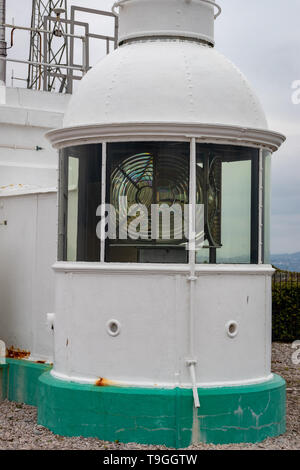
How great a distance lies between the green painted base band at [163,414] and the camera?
854 cm

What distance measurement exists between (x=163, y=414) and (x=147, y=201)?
7.73ft

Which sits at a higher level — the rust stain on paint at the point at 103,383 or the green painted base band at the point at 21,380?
the rust stain on paint at the point at 103,383

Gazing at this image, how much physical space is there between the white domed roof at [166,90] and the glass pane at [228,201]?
1.30ft

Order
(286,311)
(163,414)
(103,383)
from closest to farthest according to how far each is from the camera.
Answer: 1. (163,414)
2. (103,383)
3. (286,311)

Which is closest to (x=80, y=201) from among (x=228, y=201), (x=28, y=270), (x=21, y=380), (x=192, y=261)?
(x=192, y=261)

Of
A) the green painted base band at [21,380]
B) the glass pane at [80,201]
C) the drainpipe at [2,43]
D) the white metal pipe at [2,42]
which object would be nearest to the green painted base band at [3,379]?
the green painted base band at [21,380]

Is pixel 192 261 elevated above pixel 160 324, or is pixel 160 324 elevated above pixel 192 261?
pixel 192 261

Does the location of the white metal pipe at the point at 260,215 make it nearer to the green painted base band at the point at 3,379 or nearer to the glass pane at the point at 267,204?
the glass pane at the point at 267,204

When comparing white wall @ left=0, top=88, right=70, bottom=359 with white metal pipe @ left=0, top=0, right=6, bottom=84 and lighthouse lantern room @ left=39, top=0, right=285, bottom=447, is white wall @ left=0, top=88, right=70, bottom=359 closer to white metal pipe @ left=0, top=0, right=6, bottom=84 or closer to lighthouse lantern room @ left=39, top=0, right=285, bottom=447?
white metal pipe @ left=0, top=0, right=6, bottom=84

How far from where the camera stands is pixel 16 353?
1153 cm

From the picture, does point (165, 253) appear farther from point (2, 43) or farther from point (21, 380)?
point (2, 43)

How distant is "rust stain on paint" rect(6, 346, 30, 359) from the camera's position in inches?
446

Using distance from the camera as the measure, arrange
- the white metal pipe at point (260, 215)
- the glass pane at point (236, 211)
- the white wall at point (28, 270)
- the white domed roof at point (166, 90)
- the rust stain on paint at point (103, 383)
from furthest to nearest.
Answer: the white wall at point (28, 270) → the white metal pipe at point (260, 215) → the glass pane at point (236, 211) → the white domed roof at point (166, 90) → the rust stain on paint at point (103, 383)

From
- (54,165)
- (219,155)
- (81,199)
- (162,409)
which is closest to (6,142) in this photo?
(54,165)
